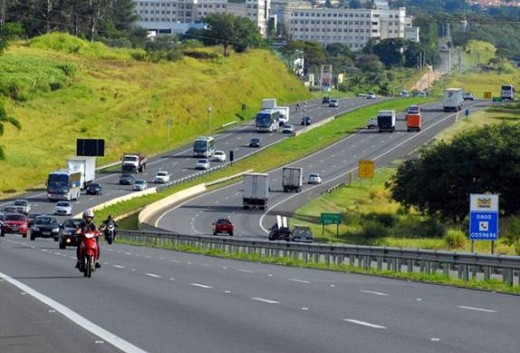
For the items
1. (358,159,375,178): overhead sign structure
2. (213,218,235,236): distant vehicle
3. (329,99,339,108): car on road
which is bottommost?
(213,218,235,236): distant vehicle

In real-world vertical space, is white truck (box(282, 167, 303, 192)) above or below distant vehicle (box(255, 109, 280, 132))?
below

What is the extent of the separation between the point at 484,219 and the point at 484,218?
3cm

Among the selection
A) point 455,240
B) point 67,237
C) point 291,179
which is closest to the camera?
point 67,237

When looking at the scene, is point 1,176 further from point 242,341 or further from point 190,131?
point 242,341

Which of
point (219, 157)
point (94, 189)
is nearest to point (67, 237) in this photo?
point (94, 189)

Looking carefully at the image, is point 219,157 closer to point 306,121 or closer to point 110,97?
point 306,121

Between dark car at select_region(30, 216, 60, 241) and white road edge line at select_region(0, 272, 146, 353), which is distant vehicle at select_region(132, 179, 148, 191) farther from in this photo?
white road edge line at select_region(0, 272, 146, 353)

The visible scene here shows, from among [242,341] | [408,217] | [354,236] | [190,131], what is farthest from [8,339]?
[190,131]

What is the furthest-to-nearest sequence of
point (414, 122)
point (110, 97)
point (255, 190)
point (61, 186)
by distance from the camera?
point (110, 97), point (414, 122), point (61, 186), point (255, 190)

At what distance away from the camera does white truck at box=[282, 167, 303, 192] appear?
105m

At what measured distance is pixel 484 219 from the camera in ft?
129

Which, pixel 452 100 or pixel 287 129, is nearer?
pixel 287 129

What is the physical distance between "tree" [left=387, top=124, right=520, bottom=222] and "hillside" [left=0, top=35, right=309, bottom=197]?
35620 millimetres

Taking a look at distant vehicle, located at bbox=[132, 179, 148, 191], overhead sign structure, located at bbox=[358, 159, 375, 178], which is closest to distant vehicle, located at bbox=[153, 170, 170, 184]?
distant vehicle, located at bbox=[132, 179, 148, 191]
